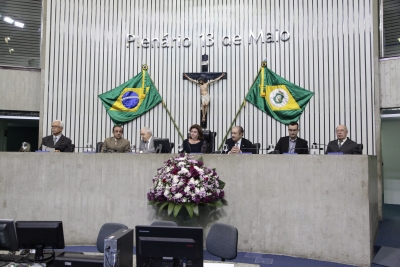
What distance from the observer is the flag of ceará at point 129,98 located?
26.8ft

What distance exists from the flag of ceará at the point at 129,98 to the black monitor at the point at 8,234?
5.72 metres

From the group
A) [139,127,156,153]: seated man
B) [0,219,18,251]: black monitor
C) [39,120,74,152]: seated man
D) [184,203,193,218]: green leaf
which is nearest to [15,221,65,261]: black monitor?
[0,219,18,251]: black monitor

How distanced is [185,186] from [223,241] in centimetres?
114

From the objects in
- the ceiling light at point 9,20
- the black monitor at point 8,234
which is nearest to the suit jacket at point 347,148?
the black monitor at point 8,234

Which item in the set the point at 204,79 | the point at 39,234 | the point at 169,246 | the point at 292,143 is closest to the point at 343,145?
the point at 292,143

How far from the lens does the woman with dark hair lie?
5.15 meters

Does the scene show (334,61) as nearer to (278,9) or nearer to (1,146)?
(278,9)

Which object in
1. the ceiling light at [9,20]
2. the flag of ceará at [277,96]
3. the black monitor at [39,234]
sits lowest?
the black monitor at [39,234]

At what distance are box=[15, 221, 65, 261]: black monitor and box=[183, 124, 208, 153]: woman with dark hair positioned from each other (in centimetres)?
275

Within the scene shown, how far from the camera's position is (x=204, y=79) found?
803 centimetres

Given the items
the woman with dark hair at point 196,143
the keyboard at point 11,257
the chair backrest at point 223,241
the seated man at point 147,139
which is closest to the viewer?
the keyboard at point 11,257

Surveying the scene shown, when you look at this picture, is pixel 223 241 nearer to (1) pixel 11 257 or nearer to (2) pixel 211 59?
(1) pixel 11 257

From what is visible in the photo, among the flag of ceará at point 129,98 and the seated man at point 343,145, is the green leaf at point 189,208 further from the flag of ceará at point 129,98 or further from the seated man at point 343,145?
the flag of ceará at point 129,98

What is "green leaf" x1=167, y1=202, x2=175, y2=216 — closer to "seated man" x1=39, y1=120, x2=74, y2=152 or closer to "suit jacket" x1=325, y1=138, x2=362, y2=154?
"seated man" x1=39, y1=120, x2=74, y2=152
